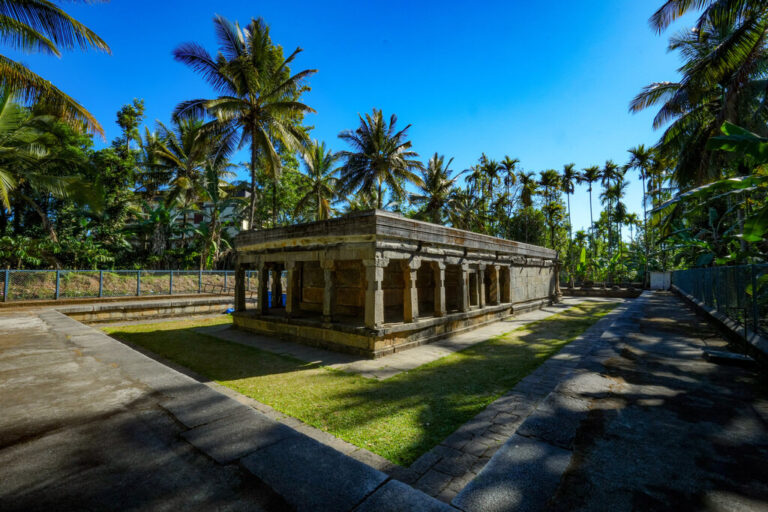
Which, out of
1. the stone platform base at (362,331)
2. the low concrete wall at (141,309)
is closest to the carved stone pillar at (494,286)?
the stone platform base at (362,331)

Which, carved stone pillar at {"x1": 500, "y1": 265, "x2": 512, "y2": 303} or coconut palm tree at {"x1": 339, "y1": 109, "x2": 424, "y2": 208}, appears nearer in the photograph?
carved stone pillar at {"x1": 500, "y1": 265, "x2": 512, "y2": 303}

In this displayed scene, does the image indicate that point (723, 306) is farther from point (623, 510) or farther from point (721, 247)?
point (721, 247)

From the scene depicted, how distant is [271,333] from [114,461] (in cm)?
773

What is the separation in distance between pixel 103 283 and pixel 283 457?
54.5 ft

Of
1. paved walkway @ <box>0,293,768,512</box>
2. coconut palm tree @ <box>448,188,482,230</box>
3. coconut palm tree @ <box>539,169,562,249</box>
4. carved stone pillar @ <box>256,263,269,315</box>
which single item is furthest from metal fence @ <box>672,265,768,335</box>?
coconut palm tree @ <box>539,169,562,249</box>

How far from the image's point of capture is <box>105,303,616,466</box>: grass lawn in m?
Answer: 3.77

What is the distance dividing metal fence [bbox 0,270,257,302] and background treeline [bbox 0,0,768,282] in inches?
162

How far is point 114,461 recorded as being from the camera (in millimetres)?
2010

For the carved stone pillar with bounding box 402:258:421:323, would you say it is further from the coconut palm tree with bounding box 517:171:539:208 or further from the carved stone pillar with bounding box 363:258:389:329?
the coconut palm tree with bounding box 517:171:539:208

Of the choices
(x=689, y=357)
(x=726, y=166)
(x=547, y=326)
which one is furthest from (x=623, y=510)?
(x=726, y=166)

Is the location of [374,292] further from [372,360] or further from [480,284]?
[480,284]

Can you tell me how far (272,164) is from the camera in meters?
16.7

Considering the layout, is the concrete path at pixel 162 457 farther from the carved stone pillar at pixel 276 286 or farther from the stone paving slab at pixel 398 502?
the carved stone pillar at pixel 276 286

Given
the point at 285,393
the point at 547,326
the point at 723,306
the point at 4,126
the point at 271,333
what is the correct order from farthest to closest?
the point at 4,126
the point at 547,326
the point at 271,333
the point at 723,306
the point at 285,393
